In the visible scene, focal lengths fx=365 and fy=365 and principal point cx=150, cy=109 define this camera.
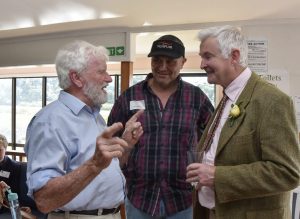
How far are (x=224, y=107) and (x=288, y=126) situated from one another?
1.14 feet

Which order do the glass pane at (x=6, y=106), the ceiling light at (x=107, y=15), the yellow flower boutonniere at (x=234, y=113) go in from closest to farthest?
the yellow flower boutonniere at (x=234, y=113), the ceiling light at (x=107, y=15), the glass pane at (x=6, y=106)

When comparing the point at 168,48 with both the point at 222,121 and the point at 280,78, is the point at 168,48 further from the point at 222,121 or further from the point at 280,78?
the point at 280,78

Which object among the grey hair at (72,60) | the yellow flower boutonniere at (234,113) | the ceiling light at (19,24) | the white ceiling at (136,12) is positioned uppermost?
the ceiling light at (19,24)

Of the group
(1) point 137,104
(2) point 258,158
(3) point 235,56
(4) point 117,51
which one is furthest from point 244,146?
(4) point 117,51

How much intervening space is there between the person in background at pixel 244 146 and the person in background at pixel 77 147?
359mm

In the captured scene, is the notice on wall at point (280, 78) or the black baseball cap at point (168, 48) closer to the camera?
the black baseball cap at point (168, 48)

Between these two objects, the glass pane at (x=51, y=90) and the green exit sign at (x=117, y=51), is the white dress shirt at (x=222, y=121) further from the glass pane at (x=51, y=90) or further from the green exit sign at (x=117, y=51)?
the glass pane at (x=51, y=90)

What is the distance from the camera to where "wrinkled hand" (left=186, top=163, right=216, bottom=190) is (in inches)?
53.8

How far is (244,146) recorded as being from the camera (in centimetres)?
135

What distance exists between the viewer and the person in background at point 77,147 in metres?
1.22

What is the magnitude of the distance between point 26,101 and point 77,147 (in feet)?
18.7

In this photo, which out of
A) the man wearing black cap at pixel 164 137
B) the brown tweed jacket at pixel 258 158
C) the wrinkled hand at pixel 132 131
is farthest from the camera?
the man wearing black cap at pixel 164 137

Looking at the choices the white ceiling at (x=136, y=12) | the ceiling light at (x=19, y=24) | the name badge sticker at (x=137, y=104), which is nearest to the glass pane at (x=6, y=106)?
the ceiling light at (x=19, y=24)

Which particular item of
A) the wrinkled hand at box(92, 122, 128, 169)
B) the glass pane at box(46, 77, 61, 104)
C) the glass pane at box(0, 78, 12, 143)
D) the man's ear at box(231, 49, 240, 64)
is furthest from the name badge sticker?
the glass pane at box(0, 78, 12, 143)
